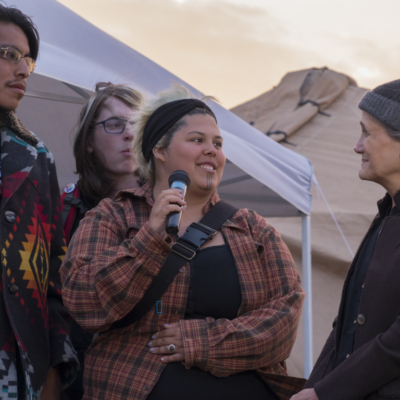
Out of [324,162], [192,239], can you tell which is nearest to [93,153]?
[192,239]

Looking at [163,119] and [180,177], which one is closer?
[180,177]

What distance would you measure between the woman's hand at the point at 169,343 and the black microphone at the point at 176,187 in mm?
365

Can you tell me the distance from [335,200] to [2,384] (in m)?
5.33

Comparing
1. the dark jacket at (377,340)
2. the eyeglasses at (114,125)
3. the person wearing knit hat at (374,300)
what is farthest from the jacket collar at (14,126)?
the dark jacket at (377,340)

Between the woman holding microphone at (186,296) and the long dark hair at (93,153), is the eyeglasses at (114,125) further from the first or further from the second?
the woman holding microphone at (186,296)

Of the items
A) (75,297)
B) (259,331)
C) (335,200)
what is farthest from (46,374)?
(335,200)

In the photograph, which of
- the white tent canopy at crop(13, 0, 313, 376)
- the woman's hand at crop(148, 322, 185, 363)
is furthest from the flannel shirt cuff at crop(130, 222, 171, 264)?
the white tent canopy at crop(13, 0, 313, 376)

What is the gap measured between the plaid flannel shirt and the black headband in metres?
0.28

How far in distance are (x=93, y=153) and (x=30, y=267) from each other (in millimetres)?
948

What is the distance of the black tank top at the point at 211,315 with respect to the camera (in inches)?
71.5

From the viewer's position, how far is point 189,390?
5.96 ft

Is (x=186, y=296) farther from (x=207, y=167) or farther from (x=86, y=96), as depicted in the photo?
(x=86, y=96)

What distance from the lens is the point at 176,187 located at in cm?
184

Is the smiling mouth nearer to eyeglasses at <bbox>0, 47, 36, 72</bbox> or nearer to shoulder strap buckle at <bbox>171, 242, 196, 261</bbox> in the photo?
shoulder strap buckle at <bbox>171, 242, 196, 261</bbox>
